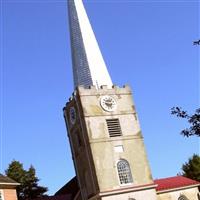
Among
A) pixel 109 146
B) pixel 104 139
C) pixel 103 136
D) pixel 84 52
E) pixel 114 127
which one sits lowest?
pixel 109 146

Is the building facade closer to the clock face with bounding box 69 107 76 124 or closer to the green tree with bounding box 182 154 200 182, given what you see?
the clock face with bounding box 69 107 76 124

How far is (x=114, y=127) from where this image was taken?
43.1m

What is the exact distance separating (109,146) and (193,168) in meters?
34.1

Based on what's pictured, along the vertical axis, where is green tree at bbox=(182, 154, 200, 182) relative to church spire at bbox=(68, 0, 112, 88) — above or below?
below

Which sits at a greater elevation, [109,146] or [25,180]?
[25,180]

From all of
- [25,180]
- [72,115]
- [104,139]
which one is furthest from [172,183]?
[25,180]

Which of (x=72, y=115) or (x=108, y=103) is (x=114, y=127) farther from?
(x=72, y=115)

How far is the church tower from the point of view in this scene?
134 feet

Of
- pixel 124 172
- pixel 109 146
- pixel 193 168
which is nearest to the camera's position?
pixel 124 172

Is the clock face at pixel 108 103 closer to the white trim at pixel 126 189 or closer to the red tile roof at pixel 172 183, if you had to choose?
the white trim at pixel 126 189

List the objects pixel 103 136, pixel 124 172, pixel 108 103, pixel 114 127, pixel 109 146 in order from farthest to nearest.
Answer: pixel 108 103, pixel 114 127, pixel 103 136, pixel 109 146, pixel 124 172

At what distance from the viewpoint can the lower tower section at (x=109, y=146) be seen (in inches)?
1599

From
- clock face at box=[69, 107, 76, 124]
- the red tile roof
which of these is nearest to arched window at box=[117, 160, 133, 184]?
the red tile roof

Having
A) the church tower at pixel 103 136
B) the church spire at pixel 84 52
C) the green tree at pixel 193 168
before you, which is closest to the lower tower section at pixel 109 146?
the church tower at pixel 103 136
